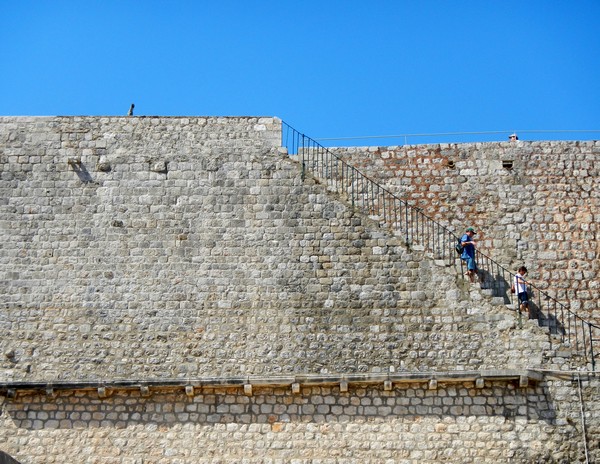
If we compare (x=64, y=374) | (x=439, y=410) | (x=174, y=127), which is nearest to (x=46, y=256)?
(x=64, y=374)

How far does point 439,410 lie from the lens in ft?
45.3

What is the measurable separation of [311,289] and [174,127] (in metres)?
4.07

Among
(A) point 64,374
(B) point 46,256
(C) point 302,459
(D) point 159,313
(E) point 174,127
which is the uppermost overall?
(E) point 174,127

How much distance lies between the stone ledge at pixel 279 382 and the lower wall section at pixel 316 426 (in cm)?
14

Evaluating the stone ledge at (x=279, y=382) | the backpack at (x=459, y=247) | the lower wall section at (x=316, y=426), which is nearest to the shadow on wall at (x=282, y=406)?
the lower wall section at (x=316, y=426)

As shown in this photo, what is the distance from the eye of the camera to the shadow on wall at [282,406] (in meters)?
13.8

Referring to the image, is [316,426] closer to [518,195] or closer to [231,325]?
[231,325]

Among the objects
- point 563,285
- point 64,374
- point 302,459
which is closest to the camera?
point 302,459

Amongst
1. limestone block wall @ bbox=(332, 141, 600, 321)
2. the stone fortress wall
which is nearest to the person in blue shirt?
the stone fortress wall

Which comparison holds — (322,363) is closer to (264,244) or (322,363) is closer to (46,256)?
(264,244)

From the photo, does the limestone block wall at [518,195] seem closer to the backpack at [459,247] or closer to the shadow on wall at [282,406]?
the backpack at [459,247]

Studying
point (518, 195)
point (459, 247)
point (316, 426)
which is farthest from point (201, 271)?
point (518, 195)

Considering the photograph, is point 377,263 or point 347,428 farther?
point 377,263

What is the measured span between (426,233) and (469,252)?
1.00 m
